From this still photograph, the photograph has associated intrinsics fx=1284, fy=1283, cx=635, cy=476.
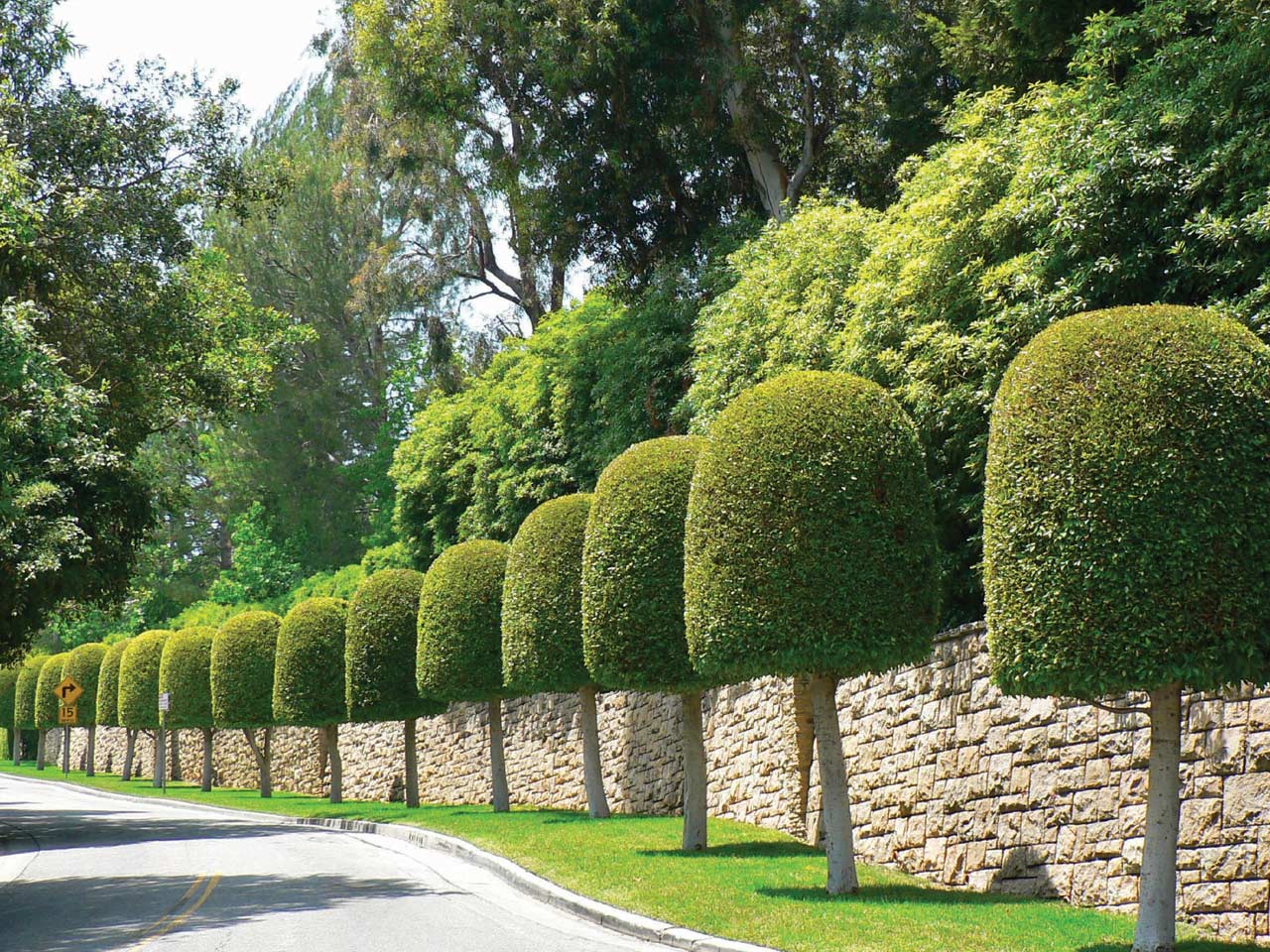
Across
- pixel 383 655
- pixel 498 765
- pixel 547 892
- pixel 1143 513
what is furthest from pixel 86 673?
pixel 1143 513

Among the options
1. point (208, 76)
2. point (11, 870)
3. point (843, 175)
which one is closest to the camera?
point (11, 870)

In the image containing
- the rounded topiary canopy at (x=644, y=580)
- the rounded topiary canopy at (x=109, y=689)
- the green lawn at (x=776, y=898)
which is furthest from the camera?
the rounded topiary canopy at (x=109, y=689)

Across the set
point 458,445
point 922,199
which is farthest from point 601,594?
point 458,445

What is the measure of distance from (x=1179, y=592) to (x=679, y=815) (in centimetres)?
1487

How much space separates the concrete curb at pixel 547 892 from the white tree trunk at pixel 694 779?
2.24m

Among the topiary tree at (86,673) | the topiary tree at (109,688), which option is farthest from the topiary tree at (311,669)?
the topiary tree at (86,673)

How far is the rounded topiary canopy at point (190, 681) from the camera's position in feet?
131

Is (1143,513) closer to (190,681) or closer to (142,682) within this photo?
(190,681)

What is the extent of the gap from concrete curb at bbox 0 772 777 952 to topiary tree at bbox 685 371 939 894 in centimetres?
212

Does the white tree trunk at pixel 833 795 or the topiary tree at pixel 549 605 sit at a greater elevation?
the topiary tree at pixel 549 605

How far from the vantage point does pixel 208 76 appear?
21.3 meters

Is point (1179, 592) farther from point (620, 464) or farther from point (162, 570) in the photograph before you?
point (162, 570)

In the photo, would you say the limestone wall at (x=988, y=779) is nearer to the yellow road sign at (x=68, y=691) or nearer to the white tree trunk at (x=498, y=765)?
the white tree trunk at (x=498, y=765)

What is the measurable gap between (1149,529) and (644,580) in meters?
8.43
